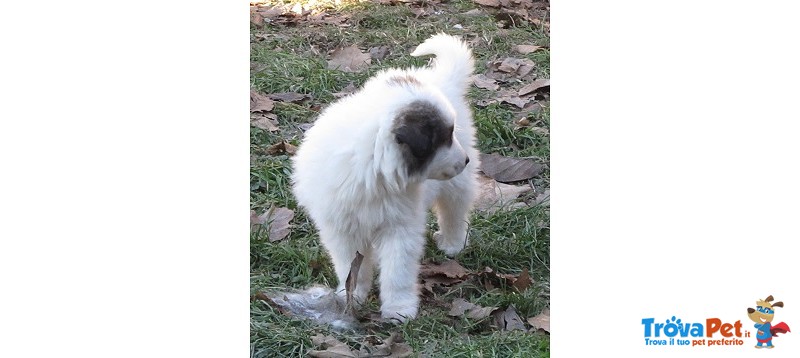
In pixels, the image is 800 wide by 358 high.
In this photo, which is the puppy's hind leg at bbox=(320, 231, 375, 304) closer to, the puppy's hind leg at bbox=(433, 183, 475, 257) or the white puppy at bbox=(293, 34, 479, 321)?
the white puppy at bbox=(293, 34, 479, 321)

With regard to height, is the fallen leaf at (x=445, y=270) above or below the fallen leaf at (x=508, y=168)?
below

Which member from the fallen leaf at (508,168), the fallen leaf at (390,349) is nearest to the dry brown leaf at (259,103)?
the fallen leaf at (508,168)

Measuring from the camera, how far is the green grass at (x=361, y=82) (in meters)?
3.67

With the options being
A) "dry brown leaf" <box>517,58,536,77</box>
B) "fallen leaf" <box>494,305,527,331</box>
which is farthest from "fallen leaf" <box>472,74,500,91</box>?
"fallen leaf" <box>494,305,527,331</box>

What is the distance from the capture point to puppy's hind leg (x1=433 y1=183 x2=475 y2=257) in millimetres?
3908

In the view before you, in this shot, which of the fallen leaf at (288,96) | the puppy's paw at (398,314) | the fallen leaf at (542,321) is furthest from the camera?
the fallen leaf at (288,96)

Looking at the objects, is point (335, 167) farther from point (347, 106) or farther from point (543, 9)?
point (543, 9)

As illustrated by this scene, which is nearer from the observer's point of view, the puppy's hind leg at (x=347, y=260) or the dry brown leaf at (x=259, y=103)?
the puppy's hind leg at (x=347, y=260)

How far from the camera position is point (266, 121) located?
390cm

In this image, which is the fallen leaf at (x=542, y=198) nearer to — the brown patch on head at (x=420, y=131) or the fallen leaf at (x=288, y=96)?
the brown patch on head at (x=420, y=131)

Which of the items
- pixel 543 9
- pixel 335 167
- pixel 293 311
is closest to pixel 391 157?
pixel 335 167
